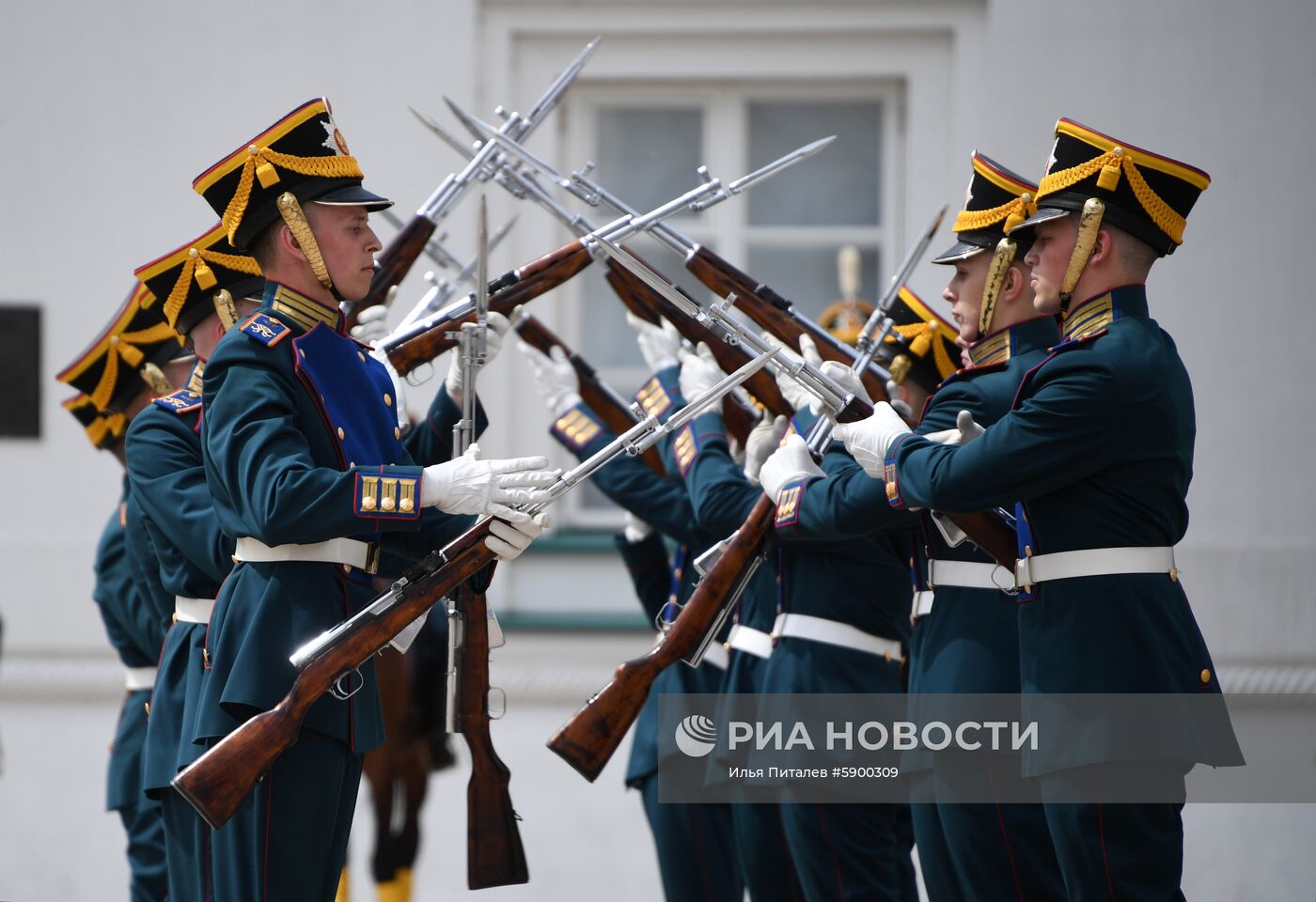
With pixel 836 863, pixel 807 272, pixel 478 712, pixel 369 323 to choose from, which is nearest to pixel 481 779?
pixel 478 712

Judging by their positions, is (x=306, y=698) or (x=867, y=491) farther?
(x=867, y=491)

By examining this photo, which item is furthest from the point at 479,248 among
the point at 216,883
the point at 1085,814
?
the point at 1085,814

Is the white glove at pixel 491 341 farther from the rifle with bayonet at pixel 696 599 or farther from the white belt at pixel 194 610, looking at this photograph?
the white belt at pixel 194 610

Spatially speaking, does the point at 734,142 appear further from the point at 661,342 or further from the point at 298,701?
the point at 298,701

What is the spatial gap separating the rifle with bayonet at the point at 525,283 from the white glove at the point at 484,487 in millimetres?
1320

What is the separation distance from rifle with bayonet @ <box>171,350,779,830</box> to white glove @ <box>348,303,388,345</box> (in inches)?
62.8

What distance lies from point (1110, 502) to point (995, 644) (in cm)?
73

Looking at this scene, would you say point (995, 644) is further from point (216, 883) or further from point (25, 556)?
point (25, 556)

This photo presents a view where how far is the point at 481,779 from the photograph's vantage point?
425 cm

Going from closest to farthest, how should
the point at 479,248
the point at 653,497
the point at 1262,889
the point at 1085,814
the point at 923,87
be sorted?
the point at 1085,814
the point at 479,248
the point at 653,497
the point at 1262,889
the point at 923,87

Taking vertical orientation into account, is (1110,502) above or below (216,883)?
above

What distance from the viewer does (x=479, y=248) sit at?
4.19m

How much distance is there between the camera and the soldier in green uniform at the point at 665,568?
5422 mm

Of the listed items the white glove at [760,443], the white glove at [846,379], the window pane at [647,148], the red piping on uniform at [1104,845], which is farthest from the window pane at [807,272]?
the red piping on uniform at [1104,845]
